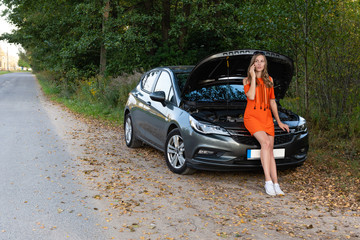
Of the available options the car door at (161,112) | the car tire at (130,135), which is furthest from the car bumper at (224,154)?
the car tire at (130,135)

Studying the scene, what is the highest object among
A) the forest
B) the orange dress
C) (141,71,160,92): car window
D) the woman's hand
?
the forest

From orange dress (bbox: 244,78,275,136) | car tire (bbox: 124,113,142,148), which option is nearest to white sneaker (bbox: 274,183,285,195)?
orange dress (bbox: 244,78,275,136)

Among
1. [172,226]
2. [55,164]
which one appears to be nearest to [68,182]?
[55,164]

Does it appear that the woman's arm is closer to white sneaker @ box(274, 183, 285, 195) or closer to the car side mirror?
white sneaker @ box(274, 183, 285, 195)

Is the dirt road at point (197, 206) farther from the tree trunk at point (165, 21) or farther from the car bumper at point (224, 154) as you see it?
the tree trunk at point (165, 21)

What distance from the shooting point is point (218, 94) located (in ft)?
21.2

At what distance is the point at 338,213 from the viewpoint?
179 inches

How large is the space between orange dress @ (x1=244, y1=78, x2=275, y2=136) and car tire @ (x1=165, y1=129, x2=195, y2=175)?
3.71 feet

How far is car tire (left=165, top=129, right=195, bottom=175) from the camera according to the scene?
5945 mm

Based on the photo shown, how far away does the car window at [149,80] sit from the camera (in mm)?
7636

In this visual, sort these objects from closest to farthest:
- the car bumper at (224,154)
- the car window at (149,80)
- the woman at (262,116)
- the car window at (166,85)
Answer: the woman at (262,116), the car bumper at (224,154), the car window at (166,85), the car window at (149,80)

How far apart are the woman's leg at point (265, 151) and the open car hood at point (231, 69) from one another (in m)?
1.28

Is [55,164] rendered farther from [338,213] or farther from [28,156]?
[338,213]

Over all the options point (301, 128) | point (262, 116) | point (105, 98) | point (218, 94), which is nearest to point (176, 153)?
point (218, 94)
